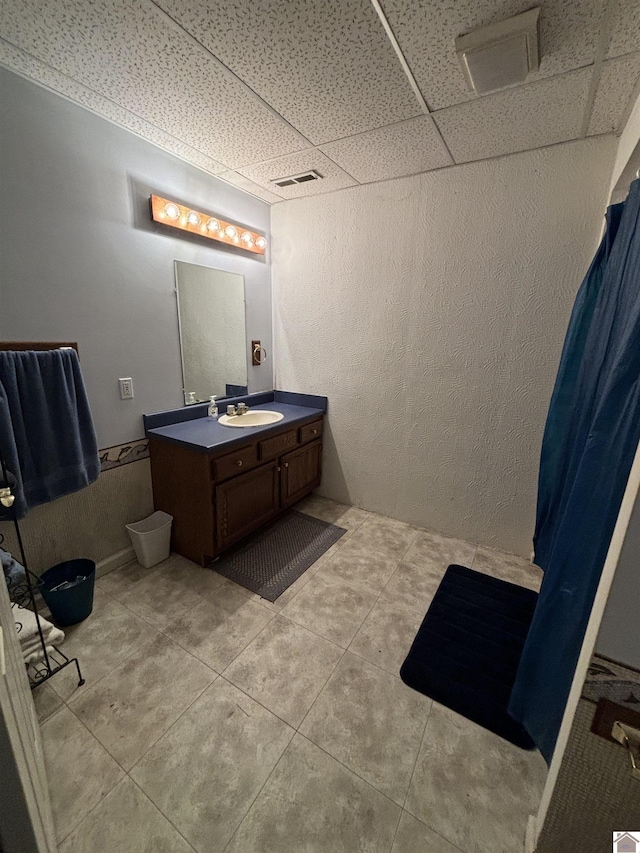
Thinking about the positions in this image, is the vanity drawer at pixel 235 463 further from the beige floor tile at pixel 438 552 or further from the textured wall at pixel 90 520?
the beige floor tile at pixel 438 552

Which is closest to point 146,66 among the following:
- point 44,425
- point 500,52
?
point 500,52

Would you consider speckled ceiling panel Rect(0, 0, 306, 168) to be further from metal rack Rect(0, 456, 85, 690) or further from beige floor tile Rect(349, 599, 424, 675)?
beige floor tile Rect(349, 599, 424, 675)

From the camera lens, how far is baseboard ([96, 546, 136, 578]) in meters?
1.92

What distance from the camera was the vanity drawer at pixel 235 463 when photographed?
189 centimetres

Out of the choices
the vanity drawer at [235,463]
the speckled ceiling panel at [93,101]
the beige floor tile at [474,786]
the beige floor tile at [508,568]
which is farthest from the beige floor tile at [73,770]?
the speckled ceiling panel at [93,101]

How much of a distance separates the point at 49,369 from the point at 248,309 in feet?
4.61

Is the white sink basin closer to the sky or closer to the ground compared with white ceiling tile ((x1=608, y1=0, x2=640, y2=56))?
closer to the ground

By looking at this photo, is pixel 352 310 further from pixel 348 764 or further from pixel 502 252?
pixel 348 764

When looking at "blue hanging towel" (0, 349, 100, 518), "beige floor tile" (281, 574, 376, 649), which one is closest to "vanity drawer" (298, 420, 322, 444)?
"beige floor tile" (281, 574, 376, 649)

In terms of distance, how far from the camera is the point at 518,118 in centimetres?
149

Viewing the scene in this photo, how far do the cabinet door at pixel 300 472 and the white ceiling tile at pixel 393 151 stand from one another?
180 cm

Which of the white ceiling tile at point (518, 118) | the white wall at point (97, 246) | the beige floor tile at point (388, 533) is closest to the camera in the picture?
the white ceiling tile at point (518, 118)

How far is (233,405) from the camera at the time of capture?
2.55m

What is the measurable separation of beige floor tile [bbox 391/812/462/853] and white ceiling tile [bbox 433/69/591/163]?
2.52 m
